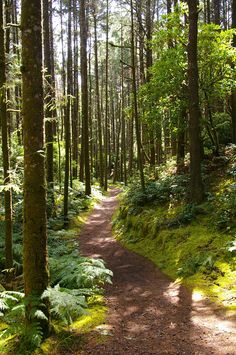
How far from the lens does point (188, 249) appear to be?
386 inches

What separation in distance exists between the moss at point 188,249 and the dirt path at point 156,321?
0.39 m

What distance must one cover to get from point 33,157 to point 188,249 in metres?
5.80

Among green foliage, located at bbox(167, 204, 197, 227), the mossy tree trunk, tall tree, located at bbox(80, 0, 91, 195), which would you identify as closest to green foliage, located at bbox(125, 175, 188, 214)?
green foliage, located at bbox(167, 204, 197, 227)

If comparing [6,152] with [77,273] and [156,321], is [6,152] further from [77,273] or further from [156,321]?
[156,321]

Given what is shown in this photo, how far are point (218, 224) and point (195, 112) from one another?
3744 millimetres

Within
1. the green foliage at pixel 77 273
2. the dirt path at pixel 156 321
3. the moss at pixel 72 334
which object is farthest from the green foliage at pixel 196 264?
the moss at pixel 72 334

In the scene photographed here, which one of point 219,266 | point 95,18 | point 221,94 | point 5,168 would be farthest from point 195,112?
point 95,18

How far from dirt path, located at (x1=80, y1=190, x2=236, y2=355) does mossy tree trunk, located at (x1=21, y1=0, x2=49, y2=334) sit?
1.34 metres

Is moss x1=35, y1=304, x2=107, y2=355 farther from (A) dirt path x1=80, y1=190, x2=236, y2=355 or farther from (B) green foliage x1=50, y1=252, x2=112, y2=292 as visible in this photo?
(B) green foliage x1=50, y1=252, x2=112, y2=292

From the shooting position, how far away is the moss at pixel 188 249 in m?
7.79

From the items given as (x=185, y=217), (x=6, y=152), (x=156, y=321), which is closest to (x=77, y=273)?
(x=156, y=321)

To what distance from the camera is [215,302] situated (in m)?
6.96

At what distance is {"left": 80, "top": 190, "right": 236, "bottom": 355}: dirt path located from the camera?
5352mm

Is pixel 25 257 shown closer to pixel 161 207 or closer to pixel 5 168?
pixel 5 168
